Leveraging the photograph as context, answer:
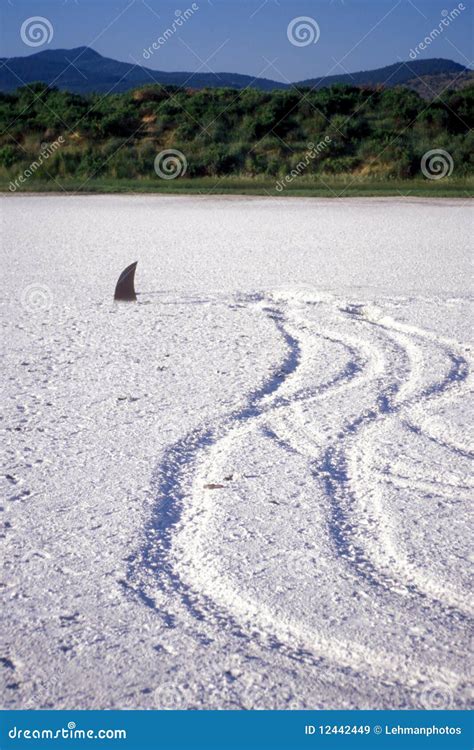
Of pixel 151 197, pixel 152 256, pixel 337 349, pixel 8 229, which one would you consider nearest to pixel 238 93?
pixel 151 197

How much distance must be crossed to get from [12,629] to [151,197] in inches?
734

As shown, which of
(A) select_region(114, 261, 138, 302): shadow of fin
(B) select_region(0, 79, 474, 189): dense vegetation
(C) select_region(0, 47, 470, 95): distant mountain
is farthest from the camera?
(C) select_region(0, 47, 470, 95): distant mountain

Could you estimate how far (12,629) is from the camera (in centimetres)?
291

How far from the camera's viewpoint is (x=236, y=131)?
1196 inches

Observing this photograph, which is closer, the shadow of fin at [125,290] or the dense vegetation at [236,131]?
the shadow of fin at [125,290]

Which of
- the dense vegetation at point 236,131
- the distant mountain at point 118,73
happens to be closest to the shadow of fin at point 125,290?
the dense vegetation at point 236,131

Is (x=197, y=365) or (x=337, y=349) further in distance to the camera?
(x=337, y=349)

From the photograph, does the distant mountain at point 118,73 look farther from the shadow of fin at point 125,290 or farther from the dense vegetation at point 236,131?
the shadow of fin at point 125,290

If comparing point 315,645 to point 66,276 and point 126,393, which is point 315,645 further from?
point 66,276

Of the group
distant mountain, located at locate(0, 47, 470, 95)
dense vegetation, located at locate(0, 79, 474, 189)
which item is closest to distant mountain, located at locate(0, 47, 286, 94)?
distant mountain, located at locate(0, 47, 470, 95)

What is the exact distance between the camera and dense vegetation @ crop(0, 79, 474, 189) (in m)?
26.3

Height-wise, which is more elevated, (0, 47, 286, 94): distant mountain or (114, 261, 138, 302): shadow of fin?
(0, 47, 286, 94): distant mountain

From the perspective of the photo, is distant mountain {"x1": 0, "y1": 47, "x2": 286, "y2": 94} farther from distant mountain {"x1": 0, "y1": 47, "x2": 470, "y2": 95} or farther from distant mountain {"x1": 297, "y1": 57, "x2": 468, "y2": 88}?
distant mountain {"x1": 297, "y1": 57, "x2": 468, "y2": 88}

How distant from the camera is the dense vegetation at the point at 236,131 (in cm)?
2630
